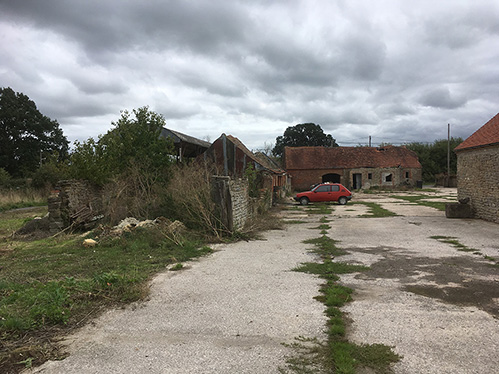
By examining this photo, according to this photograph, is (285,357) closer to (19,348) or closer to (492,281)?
(19,348)

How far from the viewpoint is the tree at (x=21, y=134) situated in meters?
44.7

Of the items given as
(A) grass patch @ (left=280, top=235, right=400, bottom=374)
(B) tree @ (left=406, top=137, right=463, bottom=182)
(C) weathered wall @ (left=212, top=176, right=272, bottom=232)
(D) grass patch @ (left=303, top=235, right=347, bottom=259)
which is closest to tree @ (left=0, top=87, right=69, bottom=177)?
(C) weathered wall @ (left=212, top=176, right=272, bottom=232)

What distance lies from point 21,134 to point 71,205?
42871mm

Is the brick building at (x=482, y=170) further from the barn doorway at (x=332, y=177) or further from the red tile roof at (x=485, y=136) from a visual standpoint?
the barn doorway at (x=332, y=177)

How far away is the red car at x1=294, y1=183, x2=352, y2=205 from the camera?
24.4 meters

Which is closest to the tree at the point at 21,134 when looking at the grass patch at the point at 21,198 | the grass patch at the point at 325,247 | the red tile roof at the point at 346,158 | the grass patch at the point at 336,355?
the grass patch at the point at 21,198

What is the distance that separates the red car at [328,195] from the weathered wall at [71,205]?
1461 cm

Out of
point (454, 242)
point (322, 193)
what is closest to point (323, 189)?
point (322, 193)

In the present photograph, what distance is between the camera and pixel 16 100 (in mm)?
47375

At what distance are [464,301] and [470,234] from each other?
7.42 m

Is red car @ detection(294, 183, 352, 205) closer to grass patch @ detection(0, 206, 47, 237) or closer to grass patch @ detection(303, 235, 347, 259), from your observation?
grass patch @ detection(303, 235, 347, 259)

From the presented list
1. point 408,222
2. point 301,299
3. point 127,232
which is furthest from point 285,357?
point 408,222

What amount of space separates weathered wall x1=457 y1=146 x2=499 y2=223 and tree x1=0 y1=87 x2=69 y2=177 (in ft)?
151

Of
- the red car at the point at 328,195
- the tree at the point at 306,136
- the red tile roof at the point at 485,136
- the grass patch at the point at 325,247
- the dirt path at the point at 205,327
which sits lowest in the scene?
the dirt path at the point at 205,327
